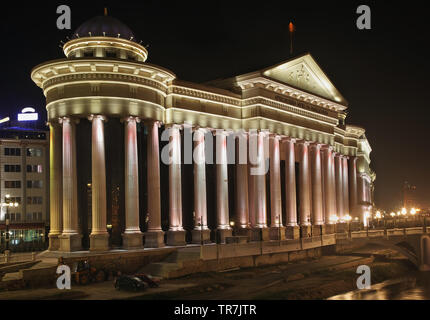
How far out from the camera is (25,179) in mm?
89375

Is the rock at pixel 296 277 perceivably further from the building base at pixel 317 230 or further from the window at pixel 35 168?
the window at pixel 35 168

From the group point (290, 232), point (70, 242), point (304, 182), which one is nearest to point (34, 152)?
point (304, 182)

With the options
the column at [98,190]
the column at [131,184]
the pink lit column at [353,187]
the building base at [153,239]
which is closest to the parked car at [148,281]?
the column at [98,190]

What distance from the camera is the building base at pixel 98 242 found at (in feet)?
150

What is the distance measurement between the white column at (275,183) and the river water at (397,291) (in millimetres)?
12442

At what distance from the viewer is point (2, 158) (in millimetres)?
87438

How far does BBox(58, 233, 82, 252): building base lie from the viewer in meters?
46.0

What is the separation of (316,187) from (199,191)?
2036cm

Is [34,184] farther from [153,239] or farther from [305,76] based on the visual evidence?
[305,76]

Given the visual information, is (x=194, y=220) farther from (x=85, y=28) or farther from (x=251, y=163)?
(x=85, y=28)

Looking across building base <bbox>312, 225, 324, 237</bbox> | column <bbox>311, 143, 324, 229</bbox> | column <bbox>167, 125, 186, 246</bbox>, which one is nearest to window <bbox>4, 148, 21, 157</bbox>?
column <bbox>167, 125, 186, 246</bbox>

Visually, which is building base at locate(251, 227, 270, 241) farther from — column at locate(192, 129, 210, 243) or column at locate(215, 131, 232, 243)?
column at locate(192, 129, 210, 243)

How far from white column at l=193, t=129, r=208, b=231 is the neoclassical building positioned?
0.33 feet

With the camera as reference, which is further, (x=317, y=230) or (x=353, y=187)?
(x=353, y=187)
